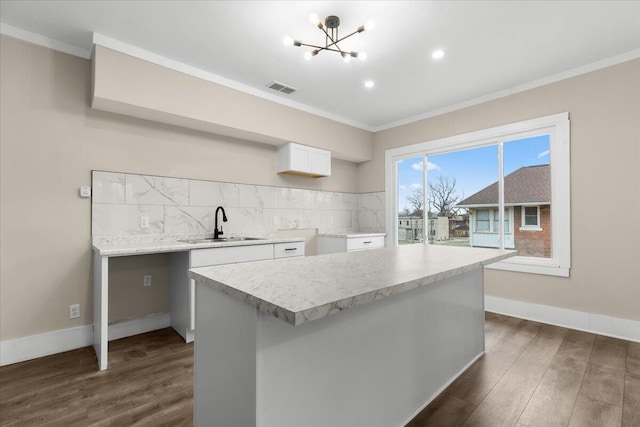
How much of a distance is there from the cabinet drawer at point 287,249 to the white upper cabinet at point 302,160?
1014 mm

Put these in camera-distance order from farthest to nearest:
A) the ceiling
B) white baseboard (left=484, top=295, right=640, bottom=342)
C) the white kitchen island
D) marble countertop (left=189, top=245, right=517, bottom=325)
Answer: white baseboard (left=484, top=295, right=640, bottom=342), the ceiling, the white kitchen island, marble countertop (left=189, top=245, right=517, bottom=325)

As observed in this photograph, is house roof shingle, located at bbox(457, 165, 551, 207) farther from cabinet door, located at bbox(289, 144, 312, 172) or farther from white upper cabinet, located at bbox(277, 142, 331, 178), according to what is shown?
cabinet door, located at bbox(289, 144, 312, 172)

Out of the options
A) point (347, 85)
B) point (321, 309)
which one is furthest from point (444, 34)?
point (321, 309)

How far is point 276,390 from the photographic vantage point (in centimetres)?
100

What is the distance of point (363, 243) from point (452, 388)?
8.37 ft

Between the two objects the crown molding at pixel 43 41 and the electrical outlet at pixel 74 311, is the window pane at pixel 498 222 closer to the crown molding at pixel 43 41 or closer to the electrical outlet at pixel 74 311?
the electrical outlet at pixel 74 311

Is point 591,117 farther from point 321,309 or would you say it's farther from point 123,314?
point 123,314

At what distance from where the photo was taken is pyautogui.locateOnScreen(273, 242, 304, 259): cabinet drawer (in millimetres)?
3305

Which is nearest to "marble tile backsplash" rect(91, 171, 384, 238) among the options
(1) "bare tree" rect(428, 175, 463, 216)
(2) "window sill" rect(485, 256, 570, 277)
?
(1) "bare tree" rect(428, 175, 463, 216)

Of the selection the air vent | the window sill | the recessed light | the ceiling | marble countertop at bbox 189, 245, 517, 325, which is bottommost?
the window sill

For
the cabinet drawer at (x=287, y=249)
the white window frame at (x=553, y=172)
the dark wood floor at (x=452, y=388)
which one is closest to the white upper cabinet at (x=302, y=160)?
the cabinet drawer at (x=287, y=249)

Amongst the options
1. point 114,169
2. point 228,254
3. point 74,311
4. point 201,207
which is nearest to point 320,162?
point 201,207

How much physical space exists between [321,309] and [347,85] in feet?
10.3

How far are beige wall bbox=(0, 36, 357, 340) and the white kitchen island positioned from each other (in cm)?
210
